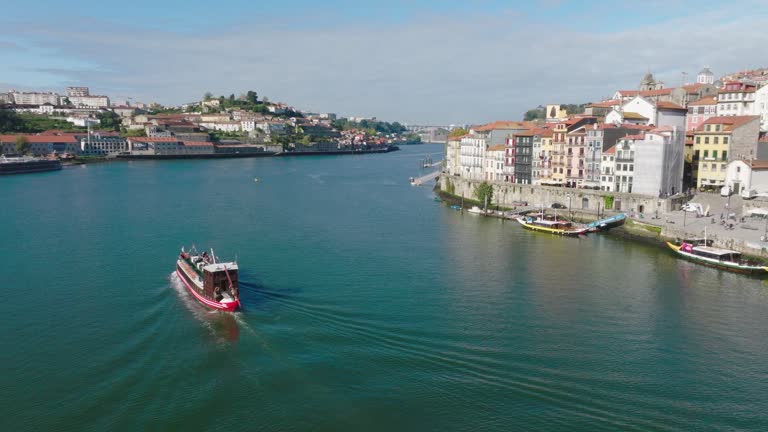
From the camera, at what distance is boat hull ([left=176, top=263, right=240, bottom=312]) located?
48.7 ft

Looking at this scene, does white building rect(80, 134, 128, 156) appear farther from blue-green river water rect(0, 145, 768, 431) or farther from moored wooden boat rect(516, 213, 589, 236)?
moored wooden boat rect(516, 213, 589, 236)

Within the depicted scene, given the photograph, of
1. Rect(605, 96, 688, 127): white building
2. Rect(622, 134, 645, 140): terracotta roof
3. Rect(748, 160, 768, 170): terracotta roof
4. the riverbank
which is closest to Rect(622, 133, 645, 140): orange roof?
Rect(622, 134, 645, 140): terracotta roof

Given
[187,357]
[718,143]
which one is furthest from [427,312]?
[718,143]

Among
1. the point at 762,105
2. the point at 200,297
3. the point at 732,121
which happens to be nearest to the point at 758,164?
the point at 732,121

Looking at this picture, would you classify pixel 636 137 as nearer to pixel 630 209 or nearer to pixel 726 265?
pixel 630 209

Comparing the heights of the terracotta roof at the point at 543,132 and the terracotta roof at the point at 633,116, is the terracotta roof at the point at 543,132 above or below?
below

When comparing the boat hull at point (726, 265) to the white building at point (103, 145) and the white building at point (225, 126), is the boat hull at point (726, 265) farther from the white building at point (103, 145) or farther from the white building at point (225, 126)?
the white building at point (225, 126)

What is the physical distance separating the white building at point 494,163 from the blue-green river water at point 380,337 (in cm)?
1309

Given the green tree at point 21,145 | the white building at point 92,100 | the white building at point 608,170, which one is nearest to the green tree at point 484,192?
the white building at point 608,170

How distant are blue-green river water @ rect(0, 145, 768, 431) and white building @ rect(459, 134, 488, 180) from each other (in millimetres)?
15152

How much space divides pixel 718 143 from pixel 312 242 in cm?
2085

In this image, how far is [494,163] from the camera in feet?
124

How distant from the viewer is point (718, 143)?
2875 cm

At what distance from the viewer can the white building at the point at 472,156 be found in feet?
129
